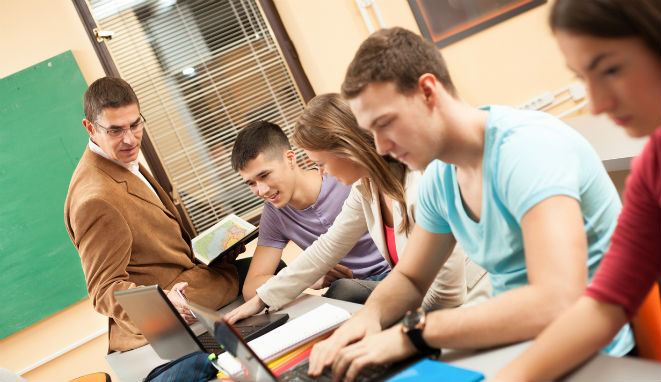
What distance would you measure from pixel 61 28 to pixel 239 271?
219 centimetres

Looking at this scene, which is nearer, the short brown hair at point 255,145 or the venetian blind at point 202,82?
the short brown hair at point 255,145

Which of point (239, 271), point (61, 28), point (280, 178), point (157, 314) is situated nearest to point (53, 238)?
point (61, 28)

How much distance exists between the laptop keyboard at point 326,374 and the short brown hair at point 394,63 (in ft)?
1.74

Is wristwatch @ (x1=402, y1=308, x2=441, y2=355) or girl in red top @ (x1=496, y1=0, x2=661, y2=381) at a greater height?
girl in red top @ (x1=496, y1=0, x2=661, y2=381)

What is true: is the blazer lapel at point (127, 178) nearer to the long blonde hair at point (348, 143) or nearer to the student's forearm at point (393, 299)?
the long blonde hair at point (348, 143)

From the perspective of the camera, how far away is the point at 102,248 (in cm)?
212

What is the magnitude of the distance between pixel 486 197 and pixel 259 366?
55 cm

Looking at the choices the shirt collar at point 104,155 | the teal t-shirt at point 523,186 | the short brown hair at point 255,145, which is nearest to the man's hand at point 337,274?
the short brown hair at point 255,145

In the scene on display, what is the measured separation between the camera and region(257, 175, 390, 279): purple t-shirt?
2471 millimetres

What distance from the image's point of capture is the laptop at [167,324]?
1.60m

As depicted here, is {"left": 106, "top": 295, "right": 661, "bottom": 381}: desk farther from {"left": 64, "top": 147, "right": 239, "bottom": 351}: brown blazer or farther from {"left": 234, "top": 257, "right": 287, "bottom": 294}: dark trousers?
{"left": 234, "top": 257, "right": 287, "bottom": 294}: dark trousers

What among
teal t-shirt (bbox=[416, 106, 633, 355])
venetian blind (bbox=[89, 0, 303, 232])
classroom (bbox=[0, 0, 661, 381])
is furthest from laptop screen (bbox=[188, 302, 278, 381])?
venetian blind (bbox=[89, 0, 303, 232])

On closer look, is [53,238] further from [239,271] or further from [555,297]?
[555,297]

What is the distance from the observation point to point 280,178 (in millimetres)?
2420
